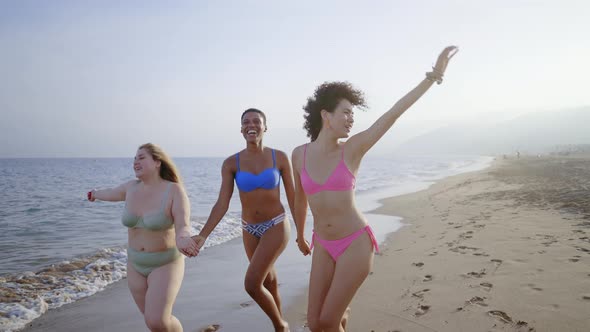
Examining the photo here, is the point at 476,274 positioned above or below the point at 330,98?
below

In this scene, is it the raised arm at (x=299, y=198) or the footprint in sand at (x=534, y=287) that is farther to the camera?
the footprint in sand at (x=534, y=287)

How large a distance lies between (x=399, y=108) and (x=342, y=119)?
0.50 m

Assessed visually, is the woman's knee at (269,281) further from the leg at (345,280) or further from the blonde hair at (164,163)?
the blonde hair at (164,163)

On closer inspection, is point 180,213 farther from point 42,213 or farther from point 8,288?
point 42,213

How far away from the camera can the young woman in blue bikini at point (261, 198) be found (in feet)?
13.1

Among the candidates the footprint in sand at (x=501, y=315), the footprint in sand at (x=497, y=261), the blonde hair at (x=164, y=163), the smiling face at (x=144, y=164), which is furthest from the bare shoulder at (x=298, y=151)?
the footprint in sand at (x=497, y=261)

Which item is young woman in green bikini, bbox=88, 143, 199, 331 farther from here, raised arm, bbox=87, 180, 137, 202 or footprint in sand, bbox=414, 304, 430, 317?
footprint in sand, bbox=414, 304, 430, 317

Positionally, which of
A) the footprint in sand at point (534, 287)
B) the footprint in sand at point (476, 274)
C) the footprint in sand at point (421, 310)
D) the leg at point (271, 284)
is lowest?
the footprint in sand at point (421, 310)

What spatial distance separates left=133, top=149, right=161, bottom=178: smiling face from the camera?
341 cm

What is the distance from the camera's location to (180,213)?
324 cm

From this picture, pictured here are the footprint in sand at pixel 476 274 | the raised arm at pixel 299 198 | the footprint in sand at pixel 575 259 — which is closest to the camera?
the raised arm at pixel 299 198

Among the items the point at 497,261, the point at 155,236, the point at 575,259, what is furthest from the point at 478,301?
the point at 155,236

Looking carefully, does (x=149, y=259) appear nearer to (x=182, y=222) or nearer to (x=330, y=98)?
(x=182, y=222)

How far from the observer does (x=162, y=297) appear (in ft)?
10.1
